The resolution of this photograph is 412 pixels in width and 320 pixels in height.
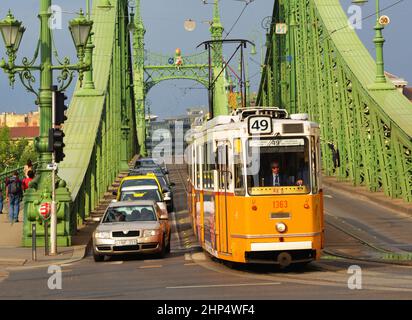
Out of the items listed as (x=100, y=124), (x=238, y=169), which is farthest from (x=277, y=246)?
(x=100, y=124)

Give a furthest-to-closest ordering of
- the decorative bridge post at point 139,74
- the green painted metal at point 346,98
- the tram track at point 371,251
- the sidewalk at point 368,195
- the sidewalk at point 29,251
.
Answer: the decorative bridge post at point 139,74
the green painted metal at point 346,98
the sidewalk at point 368,195
the sidewalk at point 29,251
the tram track at point 371,251

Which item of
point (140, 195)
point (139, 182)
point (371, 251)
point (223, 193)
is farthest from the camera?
point (139, 182)

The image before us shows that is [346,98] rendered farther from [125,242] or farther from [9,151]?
[9,151]

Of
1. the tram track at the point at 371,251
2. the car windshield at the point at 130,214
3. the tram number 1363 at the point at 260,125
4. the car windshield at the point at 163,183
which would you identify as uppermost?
the tram number 1363 at the point at 260,125

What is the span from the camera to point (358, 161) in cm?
4144

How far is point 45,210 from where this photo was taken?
23797mm

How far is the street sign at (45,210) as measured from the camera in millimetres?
23766

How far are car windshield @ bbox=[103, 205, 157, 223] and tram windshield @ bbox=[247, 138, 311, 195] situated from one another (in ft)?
19.3

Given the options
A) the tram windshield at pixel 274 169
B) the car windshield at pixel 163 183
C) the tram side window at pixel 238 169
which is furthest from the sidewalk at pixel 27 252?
the car windshield at pixel 163 183

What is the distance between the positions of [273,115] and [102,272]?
15.1ft

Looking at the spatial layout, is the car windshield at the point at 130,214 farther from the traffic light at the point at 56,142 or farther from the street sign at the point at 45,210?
the traffic light at the point at 56,142

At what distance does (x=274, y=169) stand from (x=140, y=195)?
1457 centimetres
